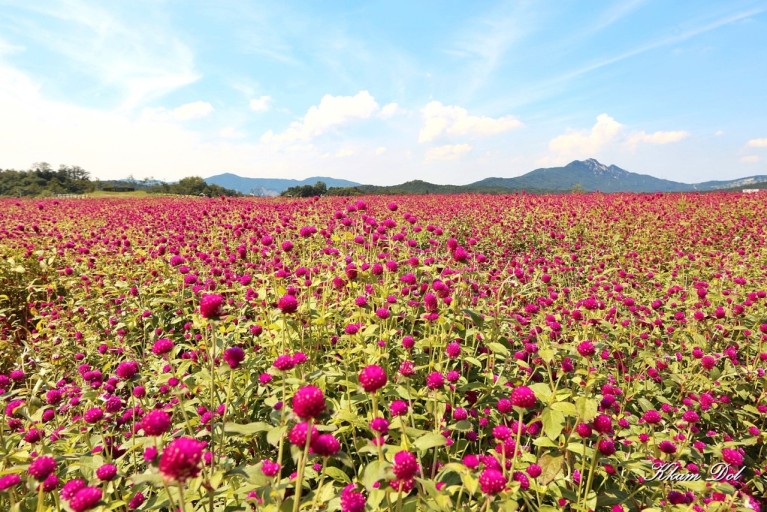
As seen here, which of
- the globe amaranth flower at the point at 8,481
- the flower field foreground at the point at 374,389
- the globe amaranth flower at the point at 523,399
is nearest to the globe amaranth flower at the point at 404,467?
the flower field foreground at the point at 374,389

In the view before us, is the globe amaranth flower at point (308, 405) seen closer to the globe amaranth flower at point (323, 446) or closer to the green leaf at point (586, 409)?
the globe amaranth flower at point (323, 446)

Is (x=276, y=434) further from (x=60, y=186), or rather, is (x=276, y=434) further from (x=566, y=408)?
(x=60, y=186)

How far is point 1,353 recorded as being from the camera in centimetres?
425

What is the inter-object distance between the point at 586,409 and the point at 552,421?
0.18 metres

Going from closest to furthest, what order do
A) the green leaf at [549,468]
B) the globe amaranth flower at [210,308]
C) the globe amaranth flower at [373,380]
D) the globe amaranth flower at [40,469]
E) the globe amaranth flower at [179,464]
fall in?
1. the globe amaranth flower at [179,464]
2. the globe amaranth flower at [40,469]
3. the globe amaranth flower at [373,380]
4. the globe amaranth flower at [210,308]
5. the green leaf at [549,468]

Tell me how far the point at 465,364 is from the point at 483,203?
13.3 m

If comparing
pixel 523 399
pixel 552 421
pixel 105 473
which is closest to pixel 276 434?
pixel 105 473

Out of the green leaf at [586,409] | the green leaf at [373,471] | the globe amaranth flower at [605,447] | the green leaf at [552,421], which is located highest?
the green leaf at [373,471]

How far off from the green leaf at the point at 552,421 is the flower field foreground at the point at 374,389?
0.4 inches

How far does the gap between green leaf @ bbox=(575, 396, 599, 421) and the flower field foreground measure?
0.04 feet

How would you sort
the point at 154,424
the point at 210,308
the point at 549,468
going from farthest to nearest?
1. the point at 549,468
2. the point at 210,308
3. the point at 154,424

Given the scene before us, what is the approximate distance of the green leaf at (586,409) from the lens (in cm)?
179

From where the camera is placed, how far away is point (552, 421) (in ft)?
6.18
